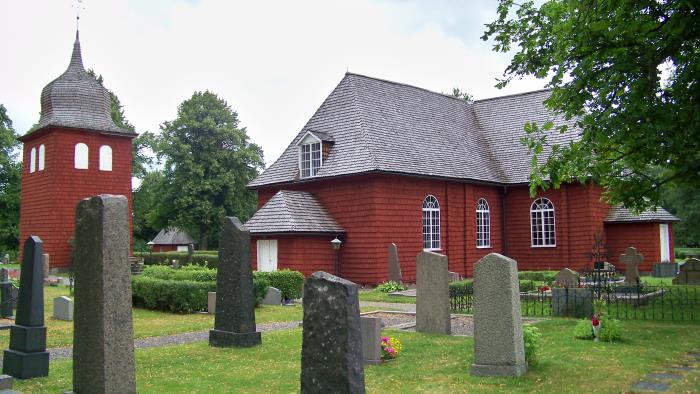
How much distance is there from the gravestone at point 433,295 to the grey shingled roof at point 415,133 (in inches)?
460

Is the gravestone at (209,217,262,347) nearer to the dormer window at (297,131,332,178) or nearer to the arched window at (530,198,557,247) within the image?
the dormer window at (297,131,332,178)

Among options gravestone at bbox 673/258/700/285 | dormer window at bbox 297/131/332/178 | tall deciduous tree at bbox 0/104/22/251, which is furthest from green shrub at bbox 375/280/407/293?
tall deciduous tree at bbox 0/104/22/251

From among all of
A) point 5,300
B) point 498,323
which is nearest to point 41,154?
point 5,300

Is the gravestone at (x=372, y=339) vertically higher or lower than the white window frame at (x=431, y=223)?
lower

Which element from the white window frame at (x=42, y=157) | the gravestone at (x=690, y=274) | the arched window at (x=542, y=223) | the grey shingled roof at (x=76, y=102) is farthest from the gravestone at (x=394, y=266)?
the white window frame at (x=42, y=157)

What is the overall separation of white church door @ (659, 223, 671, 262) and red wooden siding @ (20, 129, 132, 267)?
2883 centimetres

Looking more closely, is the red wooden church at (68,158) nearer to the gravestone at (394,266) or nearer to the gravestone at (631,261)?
the gravestone at (394,266)

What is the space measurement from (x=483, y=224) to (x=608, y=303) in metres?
14.4

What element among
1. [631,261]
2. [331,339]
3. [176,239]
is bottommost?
[331,339]

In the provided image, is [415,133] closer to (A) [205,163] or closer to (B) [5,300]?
(B) [5,300]

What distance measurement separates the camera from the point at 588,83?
46.6ft

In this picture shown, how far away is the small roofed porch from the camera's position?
25297 millimetres

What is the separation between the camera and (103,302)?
6.69m

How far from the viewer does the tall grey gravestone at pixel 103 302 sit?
6621mm
